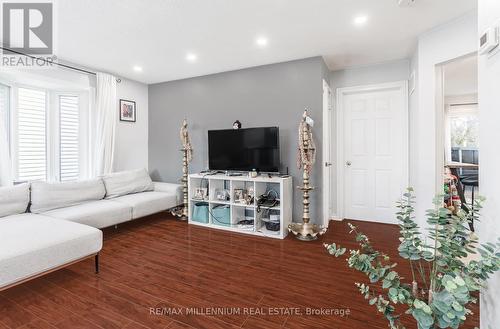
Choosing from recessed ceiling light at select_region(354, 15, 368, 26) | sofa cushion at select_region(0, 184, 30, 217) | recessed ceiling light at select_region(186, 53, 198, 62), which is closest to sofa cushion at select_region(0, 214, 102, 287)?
sofa cushion at select_region(0, 184, 30, 217)

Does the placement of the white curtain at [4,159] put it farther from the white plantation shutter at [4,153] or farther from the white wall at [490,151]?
the white wall at [490,151]

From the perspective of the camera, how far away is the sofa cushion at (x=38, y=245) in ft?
5.92

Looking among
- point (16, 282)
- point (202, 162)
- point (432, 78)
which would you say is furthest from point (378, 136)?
point (16, 282)

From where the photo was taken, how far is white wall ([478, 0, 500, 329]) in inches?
44.3

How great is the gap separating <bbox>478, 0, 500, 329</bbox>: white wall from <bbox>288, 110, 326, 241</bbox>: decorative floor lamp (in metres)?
1.89

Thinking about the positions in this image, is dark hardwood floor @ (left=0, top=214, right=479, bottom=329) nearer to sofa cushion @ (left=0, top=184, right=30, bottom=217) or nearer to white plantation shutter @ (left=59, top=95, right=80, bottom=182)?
sofa cushion @ (left=0, top=184, right=30, bottom=217)

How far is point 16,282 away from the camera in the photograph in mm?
1833

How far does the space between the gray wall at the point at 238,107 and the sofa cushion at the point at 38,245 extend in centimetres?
222

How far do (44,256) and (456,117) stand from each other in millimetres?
7680

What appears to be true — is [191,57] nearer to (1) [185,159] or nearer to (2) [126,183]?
(1) [185,159]

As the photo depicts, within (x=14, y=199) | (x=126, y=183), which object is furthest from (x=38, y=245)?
(x=126, y=183)

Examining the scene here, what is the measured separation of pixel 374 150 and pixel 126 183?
3914 mm

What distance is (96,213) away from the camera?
9.76 feet

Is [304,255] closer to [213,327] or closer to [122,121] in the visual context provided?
[213,327]
